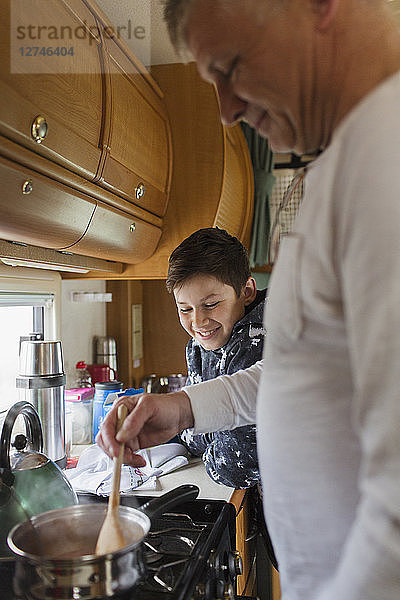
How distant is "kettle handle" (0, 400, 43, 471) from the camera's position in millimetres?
958

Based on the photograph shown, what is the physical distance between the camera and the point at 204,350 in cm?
171

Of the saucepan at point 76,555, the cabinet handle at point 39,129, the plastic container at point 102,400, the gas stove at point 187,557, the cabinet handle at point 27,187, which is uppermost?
the cabinet handle at point 39,129

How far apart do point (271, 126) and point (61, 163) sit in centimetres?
63

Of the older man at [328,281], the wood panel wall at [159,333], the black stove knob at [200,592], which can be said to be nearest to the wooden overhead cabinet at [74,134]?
the older man at [328,281]

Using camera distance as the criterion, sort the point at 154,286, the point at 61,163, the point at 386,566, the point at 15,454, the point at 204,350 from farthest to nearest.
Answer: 1. the point at 154,286
2. the point at 204,350
3. the point at 61,163
4. the point at 15,454
5. the point at 386,566

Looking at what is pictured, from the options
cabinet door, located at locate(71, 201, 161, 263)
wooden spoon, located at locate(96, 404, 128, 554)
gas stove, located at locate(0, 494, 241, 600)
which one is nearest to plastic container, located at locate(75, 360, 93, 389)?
cabinet door, located at locate(71, 201, 161, 263)

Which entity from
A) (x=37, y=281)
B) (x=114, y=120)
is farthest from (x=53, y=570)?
(x=37, y=281)

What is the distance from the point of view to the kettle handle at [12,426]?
37.7 inches

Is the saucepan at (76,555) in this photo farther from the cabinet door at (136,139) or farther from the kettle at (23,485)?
the cabinet door at (136,139)

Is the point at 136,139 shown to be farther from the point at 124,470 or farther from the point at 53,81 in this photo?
the point at 124,470

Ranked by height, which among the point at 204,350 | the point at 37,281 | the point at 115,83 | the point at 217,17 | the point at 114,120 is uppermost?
the point at 115,83

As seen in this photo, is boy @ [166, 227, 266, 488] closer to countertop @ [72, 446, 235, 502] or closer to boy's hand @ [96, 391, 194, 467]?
countertop @ [72, 446, 235, 502]

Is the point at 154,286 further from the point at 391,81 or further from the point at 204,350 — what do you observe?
the point at 391,81

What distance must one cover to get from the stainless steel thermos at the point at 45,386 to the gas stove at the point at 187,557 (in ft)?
1.07
